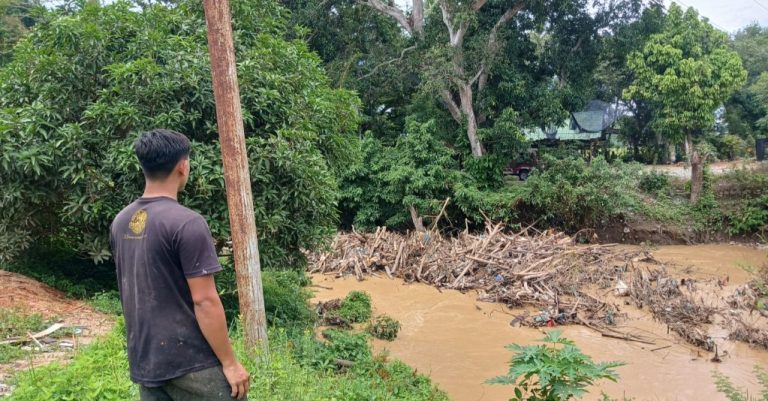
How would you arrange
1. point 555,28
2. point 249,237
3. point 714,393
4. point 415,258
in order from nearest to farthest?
point 249,237, point 714,393, point 415,258, point 555,28

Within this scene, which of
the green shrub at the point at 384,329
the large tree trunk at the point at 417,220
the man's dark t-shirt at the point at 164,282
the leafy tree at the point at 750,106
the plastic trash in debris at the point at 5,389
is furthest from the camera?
the leafy tree at the point at 750,106

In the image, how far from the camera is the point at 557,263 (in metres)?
12.5

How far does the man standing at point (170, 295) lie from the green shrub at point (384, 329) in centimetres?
746

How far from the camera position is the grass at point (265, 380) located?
136 inches

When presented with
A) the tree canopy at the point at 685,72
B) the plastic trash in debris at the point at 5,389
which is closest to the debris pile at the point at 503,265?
the tree canopy at the point at 685,72

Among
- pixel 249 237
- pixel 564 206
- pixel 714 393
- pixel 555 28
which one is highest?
pixel 555 28

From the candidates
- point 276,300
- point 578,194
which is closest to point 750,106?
point 578,194

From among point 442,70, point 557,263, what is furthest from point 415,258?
point 442,70

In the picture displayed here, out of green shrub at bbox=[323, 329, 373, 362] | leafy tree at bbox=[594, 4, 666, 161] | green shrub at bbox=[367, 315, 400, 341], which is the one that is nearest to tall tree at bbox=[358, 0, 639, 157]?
leafy tree at bbox=[594, 4, 666, 161]

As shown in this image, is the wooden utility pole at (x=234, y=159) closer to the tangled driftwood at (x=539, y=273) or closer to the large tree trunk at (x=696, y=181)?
the tangled driftwood at (x=539, y=273)

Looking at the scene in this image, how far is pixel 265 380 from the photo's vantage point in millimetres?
3965

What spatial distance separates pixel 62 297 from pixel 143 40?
12.0 ft

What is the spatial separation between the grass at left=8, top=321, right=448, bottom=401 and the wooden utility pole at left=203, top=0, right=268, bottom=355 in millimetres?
455

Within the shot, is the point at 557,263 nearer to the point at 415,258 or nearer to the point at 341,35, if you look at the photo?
the point at 415,258
